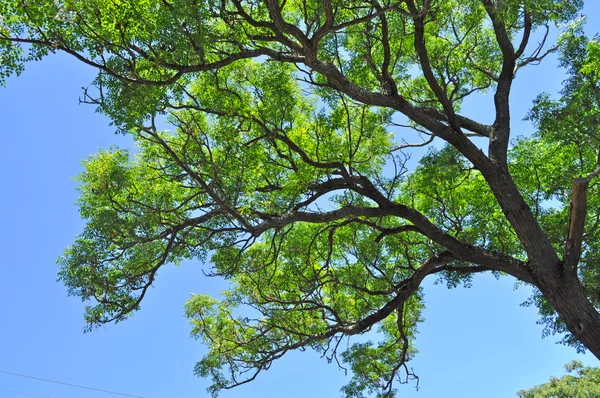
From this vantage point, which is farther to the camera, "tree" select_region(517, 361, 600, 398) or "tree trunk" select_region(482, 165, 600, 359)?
"tree" select_region(517, 361, 600, 398)

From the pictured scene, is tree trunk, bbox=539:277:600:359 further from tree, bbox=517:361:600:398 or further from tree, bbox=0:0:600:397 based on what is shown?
tree, bbox=517:361:600:398

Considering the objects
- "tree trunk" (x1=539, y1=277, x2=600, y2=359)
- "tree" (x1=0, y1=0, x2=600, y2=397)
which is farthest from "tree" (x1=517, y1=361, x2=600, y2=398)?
"tree trunk" (x1=539, y1=277, x2=600, y2=359)

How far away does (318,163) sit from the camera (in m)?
6.11

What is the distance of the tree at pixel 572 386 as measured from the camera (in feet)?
40.8

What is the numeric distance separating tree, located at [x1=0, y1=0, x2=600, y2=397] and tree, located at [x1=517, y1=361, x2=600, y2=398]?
6.26 metres

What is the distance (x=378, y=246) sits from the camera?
23.5 feet

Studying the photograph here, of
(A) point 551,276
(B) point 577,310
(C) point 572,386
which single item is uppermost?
(C) point 572,386

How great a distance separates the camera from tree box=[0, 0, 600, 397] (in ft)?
15.0

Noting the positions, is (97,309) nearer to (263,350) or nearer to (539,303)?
(263,350)

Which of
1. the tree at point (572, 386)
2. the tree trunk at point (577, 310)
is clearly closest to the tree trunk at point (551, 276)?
the tree trunk at point (577, 310)

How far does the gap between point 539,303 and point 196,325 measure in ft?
16.8

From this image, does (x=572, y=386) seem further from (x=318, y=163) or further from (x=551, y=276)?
(x=318, y=163)

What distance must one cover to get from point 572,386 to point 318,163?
423 inches

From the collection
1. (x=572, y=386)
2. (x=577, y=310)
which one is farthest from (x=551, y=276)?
(x=572, y=386)
